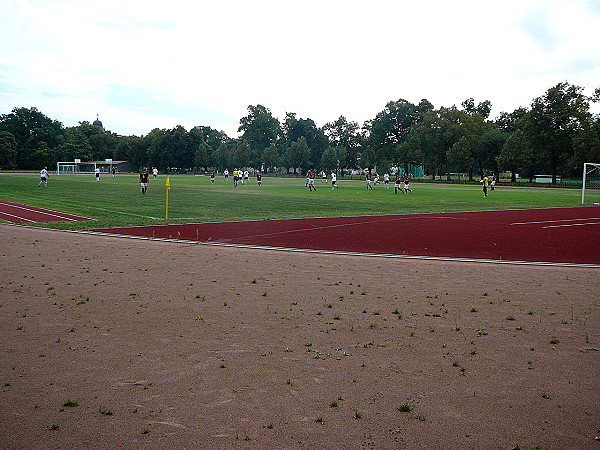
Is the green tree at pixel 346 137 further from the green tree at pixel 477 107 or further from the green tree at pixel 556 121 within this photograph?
the green tree at pixel 556 121

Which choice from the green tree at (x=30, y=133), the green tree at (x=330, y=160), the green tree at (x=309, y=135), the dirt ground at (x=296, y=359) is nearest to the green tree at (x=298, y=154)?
the green tree at (x=309, y=135)

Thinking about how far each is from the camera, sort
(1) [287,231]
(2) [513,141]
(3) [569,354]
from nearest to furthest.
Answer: (3) [569,354]
(1) [287,231]
(2) [513,141]

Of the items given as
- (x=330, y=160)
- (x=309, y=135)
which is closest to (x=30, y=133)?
(x=309, y=135)

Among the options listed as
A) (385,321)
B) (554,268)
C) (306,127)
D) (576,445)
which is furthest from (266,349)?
(306,127)

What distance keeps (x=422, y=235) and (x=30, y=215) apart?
16607 millimetres

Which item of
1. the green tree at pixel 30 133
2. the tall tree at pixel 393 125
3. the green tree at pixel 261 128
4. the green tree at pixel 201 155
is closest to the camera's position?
the tall tree at pixel 393 125

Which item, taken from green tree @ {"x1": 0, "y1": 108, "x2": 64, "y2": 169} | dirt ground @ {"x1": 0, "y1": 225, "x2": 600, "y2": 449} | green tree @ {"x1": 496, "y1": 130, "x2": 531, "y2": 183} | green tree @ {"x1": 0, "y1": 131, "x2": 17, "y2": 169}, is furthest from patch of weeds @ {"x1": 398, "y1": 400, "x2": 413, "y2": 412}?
green tree @ {"x1": 0, "y1": 108, "x2": 64, "y2": 169}

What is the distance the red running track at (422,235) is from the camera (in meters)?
14.3

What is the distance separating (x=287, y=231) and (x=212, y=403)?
13574 mm

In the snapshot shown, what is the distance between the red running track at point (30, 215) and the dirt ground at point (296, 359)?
1128cm

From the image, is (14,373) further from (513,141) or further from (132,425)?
(513,141)

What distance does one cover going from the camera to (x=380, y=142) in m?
123

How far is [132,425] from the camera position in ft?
14.5

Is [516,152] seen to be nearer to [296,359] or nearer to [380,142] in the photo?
[380,142]
